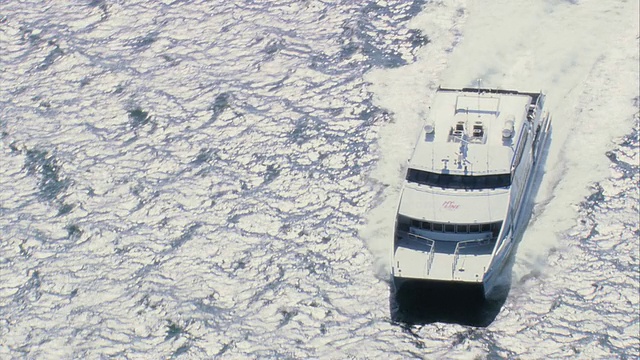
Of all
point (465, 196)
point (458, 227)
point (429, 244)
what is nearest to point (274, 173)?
point (429, 244)

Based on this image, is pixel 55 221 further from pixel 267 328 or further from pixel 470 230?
pixel 470 230

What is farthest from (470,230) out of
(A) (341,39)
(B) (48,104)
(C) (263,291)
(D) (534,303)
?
(B) (48,104)

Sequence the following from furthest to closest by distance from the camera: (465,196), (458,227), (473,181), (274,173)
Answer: (274,173)
(473,181)
(465,196)
(458,227)

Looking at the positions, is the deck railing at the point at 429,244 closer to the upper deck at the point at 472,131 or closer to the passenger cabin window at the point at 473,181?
the passenger cabin window at the point at 473,181

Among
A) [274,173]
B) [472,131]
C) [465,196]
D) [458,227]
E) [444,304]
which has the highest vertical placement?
[472,131]

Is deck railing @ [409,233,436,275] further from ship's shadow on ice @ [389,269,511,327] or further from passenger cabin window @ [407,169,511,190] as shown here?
passenger cabin window @ [407,169,511,190]

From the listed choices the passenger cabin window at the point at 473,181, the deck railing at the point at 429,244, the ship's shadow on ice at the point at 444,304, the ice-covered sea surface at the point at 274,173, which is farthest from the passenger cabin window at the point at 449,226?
the ship's shadow on ice at the point at 444,304

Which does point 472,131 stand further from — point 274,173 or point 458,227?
point 274,173
